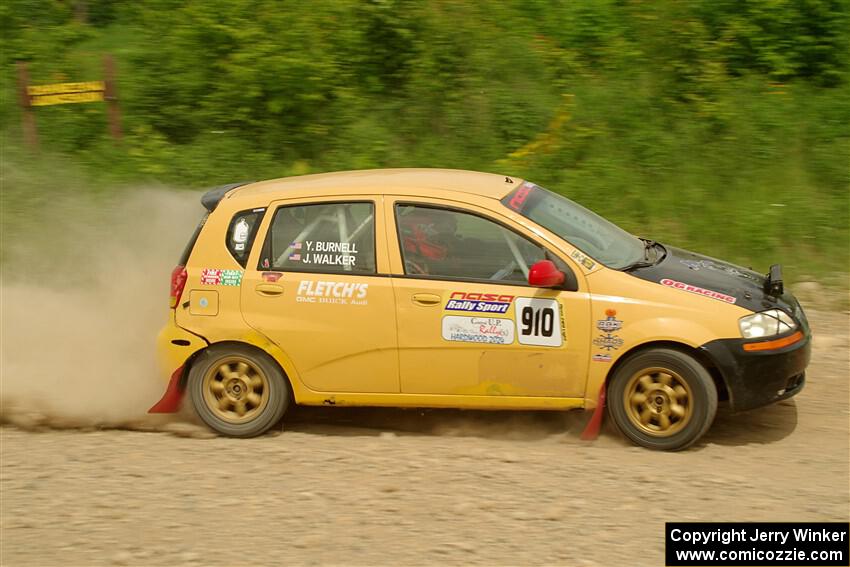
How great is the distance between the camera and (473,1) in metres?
13.3

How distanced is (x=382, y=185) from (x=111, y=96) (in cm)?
649

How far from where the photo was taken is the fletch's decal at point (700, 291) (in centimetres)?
618

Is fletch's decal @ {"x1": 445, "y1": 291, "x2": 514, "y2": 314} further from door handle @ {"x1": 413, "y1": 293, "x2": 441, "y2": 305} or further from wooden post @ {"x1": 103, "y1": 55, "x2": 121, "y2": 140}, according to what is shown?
wooden post @ {"x1": 103, "y1": 55, "x2": 121, "y2": 140}

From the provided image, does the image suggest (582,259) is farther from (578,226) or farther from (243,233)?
(243,233)

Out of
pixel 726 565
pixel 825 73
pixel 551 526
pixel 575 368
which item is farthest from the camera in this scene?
pixel 825 73

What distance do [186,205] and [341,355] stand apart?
4.63m

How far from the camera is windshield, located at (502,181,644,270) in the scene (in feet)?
21.2

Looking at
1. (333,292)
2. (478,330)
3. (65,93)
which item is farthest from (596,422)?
(65,93)

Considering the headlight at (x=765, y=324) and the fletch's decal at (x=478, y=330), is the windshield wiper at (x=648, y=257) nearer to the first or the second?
the headlight at (x=765, y=324)

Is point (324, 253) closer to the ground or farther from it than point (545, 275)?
farther from it

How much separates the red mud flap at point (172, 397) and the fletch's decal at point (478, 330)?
6.38 feet

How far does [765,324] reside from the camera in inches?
241

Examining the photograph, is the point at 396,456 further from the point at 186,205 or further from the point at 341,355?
the point at 186,205

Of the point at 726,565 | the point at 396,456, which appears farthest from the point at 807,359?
the point at 396,456
